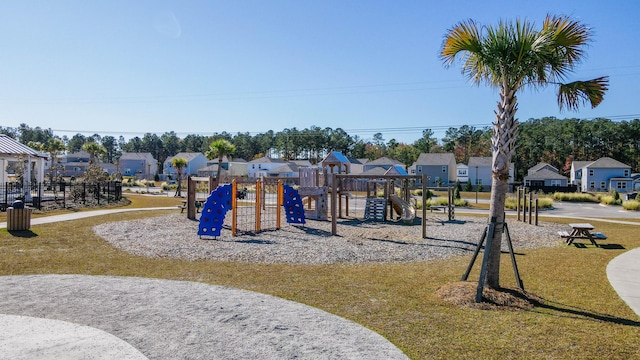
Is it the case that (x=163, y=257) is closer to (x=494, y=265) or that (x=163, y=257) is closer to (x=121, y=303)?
(x=121, y=303)

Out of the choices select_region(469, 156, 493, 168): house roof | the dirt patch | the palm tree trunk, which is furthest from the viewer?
select_region(469, 156, 493, 168): house roof

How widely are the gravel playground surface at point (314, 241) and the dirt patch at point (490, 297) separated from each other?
12.0 ft

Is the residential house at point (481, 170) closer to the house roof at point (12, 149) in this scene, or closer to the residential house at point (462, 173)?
the residential house at point (462, 173)

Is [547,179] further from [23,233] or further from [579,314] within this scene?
[23,233]

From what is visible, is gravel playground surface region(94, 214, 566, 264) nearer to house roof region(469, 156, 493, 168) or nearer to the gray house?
the gray house

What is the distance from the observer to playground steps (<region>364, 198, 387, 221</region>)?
21.9 metres

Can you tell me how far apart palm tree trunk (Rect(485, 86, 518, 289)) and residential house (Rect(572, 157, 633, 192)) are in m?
70.4

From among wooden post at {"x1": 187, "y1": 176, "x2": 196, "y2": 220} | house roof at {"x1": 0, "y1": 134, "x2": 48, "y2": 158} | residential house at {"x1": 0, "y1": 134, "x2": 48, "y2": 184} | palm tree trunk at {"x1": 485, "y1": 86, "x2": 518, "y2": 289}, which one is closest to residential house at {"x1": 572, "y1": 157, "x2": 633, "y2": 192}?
wooden post at {"x1": 187, "y1": 176, "x2": 196, "y2": 220}

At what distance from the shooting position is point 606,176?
68.3 metres

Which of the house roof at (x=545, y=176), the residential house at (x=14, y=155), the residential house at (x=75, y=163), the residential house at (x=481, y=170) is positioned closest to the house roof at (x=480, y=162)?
the residential house at (x=481, y=170)

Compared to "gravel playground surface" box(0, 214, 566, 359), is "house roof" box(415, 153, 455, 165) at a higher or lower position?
higher

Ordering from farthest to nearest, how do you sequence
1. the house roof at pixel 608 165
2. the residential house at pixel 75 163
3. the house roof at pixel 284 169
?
the residential house at pixel 75 163
the house roof at pixel 284 169
the house roof at pixel 608 165

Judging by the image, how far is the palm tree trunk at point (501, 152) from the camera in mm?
7441

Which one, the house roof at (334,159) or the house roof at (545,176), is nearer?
the house roof at (334,159)
